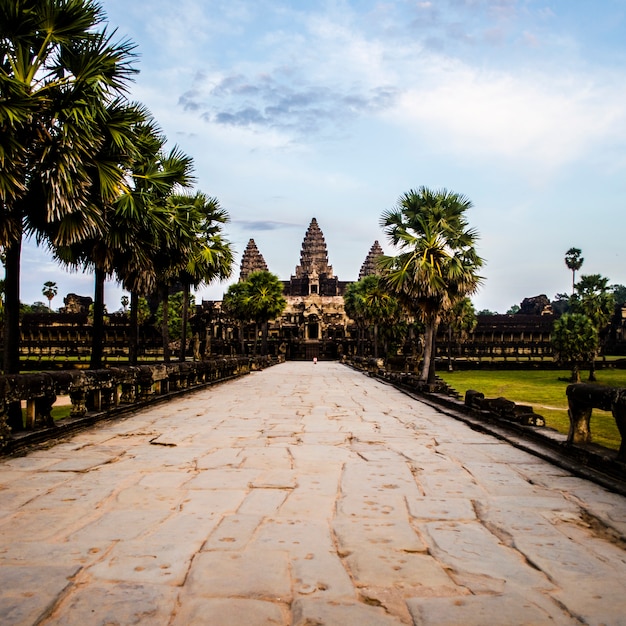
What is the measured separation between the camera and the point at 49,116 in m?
8.71

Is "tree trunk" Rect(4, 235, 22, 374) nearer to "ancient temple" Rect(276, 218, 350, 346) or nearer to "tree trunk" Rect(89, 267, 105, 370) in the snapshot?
"tree trunk" Rect(89, 267, 105, 370)

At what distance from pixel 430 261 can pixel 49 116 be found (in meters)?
13.3

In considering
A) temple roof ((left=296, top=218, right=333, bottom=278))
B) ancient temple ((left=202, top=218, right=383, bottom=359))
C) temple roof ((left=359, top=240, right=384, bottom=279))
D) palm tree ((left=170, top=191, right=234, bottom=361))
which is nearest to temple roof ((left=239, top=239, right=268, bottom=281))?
ancient temple ((left=202, top=218, right=383, bottom=359))

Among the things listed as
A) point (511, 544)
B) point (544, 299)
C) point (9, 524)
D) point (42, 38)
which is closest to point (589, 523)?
point (511, 544)

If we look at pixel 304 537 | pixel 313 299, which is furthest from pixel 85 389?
pixel 313 299

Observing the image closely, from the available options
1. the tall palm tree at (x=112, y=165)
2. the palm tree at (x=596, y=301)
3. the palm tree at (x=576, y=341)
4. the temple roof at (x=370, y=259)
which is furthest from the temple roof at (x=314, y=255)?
the tall palm tree at (x=112, y=165)

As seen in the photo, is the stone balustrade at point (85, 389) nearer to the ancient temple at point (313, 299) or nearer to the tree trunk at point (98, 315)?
the tree trunk at point (98, 315)

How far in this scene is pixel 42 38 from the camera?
8.84m

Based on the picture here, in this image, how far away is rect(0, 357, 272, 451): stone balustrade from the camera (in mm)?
7309

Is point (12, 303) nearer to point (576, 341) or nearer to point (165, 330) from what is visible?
point (165, 330)

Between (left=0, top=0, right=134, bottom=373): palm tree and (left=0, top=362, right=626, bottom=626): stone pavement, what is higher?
(left=0, top=0, right=134, bottom=373): palm tree

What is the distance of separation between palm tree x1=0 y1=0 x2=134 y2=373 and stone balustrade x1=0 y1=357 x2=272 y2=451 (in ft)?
3.50

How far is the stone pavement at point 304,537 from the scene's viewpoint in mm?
3059

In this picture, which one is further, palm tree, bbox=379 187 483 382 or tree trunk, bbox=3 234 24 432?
palm tree, bbox=379 187 483 382
